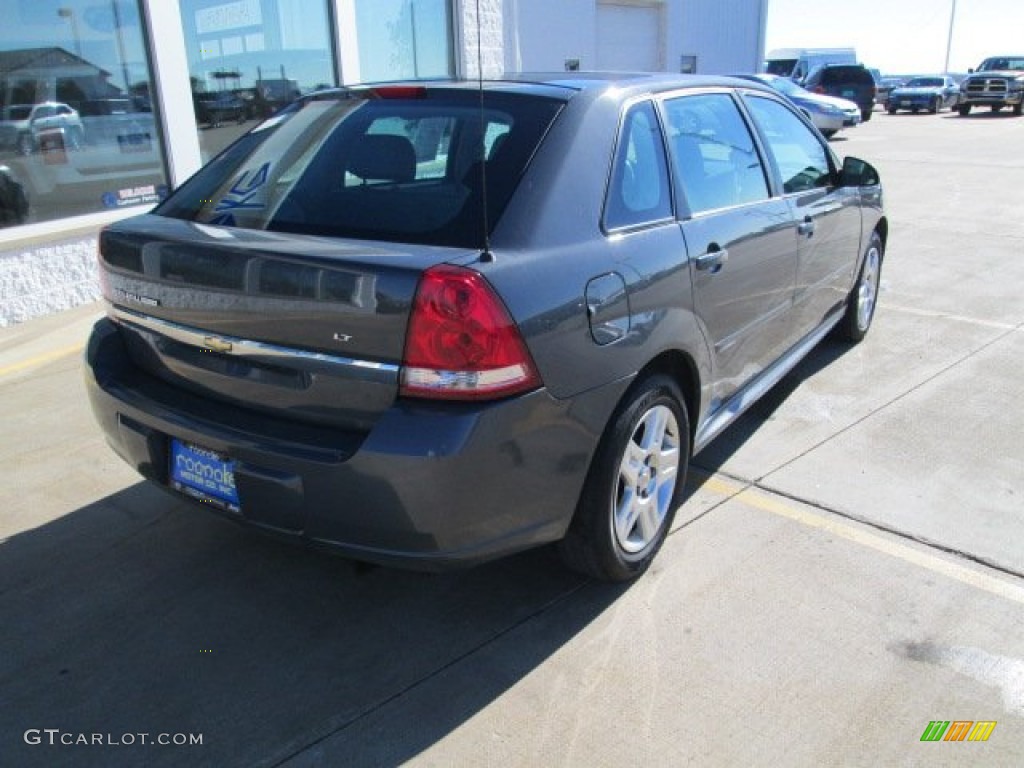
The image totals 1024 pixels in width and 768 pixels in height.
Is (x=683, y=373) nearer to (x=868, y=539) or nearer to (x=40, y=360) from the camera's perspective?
(x=868, y=539)

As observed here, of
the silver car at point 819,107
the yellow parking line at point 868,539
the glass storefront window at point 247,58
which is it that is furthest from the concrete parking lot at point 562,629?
the silver car at point 819,107

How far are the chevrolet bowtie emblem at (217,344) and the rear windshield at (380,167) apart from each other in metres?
0.39

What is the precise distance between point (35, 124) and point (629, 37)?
1135 cm

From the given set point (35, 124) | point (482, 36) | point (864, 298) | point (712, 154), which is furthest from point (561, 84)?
point (482, 36)

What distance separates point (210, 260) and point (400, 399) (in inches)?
29.4

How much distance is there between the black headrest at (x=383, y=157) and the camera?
2982 mm

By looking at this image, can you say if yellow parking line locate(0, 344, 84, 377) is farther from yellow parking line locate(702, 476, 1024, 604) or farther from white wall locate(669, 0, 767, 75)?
white wall locate(669, 0, 767, 75)

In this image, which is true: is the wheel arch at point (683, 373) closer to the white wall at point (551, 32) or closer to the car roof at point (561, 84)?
the car roof at point (561, 84)

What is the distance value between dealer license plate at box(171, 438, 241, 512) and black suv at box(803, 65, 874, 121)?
25.5 meters

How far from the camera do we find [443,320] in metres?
2.27

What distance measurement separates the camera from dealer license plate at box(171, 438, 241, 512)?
2576 mm

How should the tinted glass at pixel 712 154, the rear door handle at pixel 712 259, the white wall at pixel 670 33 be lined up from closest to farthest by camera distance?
1. the rear door handle at pixel 712 259
2. the tinted glass at pixel 712 154
3. the white wall at pixel 670 33

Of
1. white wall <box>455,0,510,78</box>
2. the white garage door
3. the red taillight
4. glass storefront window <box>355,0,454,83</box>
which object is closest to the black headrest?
the red taillight

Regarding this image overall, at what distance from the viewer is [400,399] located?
2338mm
